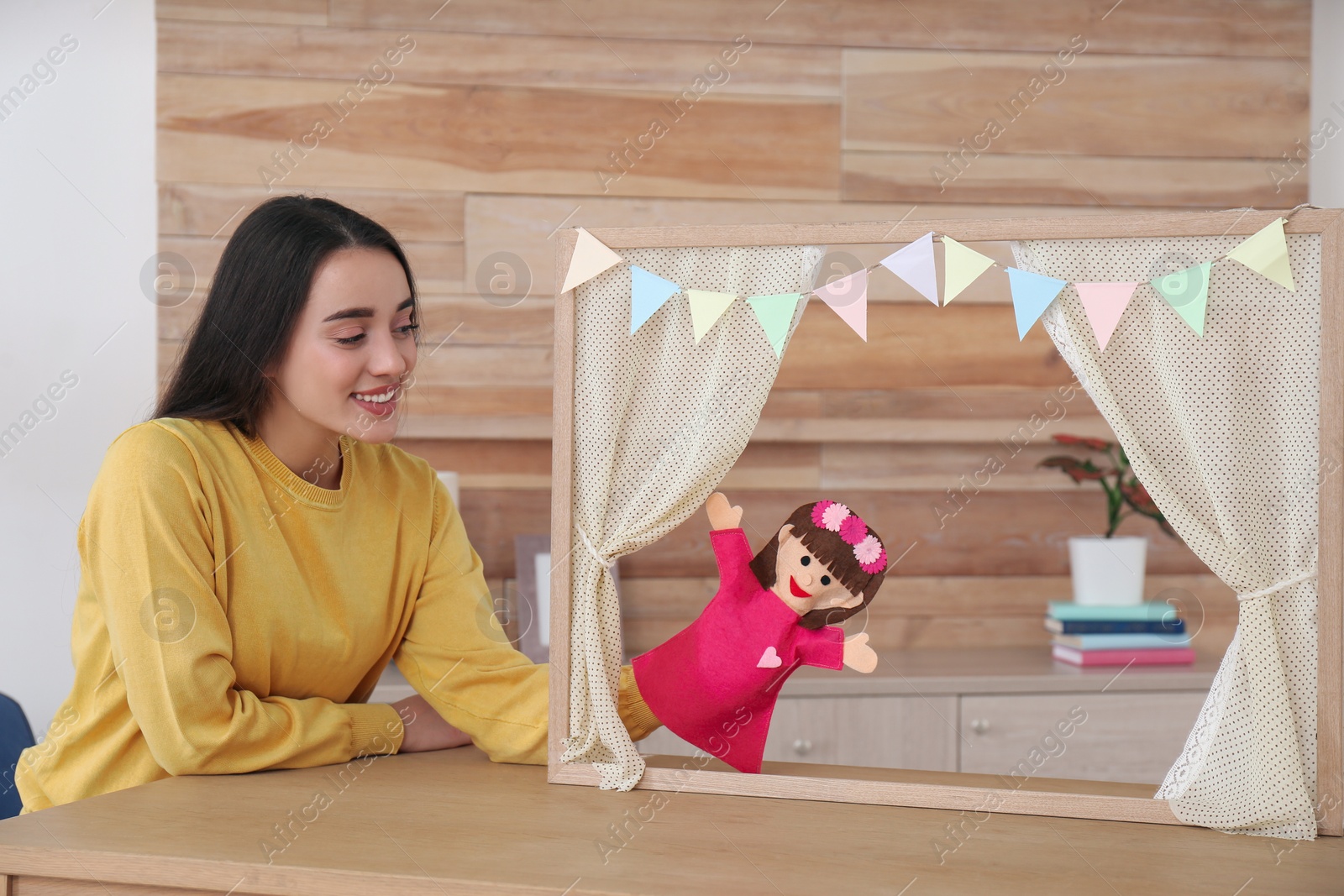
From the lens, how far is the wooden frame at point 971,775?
3.68 feet

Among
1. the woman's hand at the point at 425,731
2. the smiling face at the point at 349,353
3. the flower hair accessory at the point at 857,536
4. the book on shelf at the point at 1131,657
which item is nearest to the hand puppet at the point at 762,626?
the flower hair accessory at the point at 857,536

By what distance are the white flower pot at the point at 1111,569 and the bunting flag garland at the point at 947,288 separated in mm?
1168

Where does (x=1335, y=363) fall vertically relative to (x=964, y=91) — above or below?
below

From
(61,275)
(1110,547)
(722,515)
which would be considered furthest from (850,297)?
(61,275)

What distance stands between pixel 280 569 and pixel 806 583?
63 cm

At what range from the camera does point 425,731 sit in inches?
56.8

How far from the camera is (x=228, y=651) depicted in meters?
1.24

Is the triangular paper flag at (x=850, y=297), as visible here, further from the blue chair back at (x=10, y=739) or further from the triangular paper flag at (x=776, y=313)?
the blue chair back at (x=10, y=739)

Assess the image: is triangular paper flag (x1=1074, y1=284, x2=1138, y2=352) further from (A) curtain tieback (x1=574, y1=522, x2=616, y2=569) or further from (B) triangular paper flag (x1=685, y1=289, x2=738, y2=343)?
(A) curtain tieback (x1=574, y1=522, x2=616, y2=569)

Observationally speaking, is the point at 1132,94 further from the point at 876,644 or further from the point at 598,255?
the point at 598,255

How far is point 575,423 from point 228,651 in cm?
47

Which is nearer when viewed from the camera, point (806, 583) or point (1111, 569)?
point (806, 583)

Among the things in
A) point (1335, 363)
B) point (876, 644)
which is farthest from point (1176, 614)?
point (1335, 363)

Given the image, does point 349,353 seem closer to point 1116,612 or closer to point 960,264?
point 960,264
